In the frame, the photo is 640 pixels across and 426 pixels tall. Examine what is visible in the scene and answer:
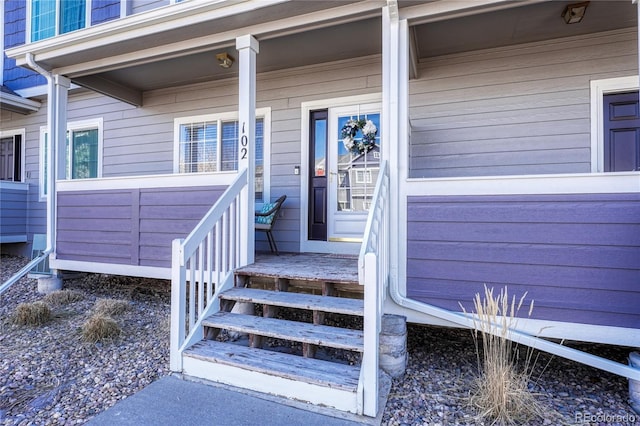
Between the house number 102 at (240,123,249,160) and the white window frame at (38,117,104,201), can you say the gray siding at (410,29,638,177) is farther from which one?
the white window frame at (38,117,104,201)

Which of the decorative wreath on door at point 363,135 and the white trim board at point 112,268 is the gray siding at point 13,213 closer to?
the white trim board at point 112,268

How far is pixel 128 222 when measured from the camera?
4.01m

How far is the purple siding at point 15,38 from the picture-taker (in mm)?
6605

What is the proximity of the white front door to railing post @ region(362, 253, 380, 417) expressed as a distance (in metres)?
2.40

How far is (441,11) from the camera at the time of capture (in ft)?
9.38

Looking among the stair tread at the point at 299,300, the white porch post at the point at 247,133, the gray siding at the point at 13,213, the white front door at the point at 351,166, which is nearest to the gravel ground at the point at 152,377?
the stair tread at the point at 299,300

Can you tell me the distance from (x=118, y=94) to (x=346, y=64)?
3.45 m

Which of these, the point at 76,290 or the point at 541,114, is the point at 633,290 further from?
the point at 76,290

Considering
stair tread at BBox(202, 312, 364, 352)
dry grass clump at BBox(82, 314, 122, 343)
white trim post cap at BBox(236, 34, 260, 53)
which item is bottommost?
dry grass clump at BBox(82, 314, 122, 343)

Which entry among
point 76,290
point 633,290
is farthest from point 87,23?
point 633,290

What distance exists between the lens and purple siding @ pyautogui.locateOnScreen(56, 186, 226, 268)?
145 inches

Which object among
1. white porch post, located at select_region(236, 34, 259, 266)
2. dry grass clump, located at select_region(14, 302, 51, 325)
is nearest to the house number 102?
white porch post, located at select_region(236, 34, 259, 266)

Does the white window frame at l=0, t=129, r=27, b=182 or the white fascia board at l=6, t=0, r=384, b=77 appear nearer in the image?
the white fascia board at l=6, t=0, r=384, b=77

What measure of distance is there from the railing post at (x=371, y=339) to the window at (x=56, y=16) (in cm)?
669
